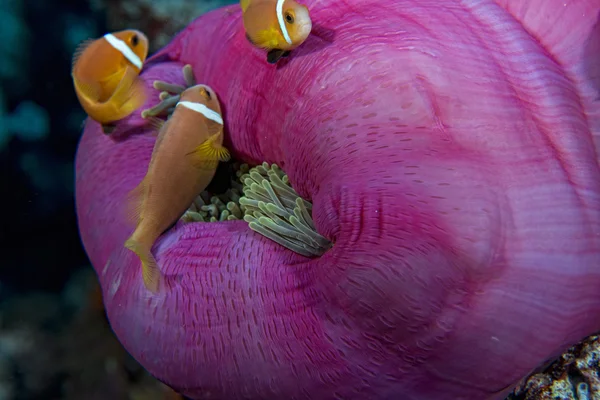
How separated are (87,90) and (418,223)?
1078 millimetres

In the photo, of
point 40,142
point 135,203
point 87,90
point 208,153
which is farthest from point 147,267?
point 40,142

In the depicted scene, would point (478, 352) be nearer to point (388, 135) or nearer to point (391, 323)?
point (391, 323)

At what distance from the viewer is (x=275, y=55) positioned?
0.95m

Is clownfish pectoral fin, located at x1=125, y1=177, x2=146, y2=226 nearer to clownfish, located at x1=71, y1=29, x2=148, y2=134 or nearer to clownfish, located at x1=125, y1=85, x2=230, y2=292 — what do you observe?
clownfish, located at x1=125, y1=85, x2=230, y2=292

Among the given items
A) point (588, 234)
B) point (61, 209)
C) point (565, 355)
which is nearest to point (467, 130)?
point (588, 234)

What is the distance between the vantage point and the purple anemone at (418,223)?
0.70 m

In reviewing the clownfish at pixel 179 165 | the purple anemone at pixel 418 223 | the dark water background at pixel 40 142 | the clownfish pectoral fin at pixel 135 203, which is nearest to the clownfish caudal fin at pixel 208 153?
the clownfish at pixel 179 165

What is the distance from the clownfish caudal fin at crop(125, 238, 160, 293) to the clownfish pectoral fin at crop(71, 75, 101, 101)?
579 mm

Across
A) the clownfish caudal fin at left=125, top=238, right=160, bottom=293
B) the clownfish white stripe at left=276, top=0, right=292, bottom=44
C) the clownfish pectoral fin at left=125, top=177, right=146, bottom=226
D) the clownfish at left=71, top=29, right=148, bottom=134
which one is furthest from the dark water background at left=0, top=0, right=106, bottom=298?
the clownfish white stripe at left=276, top=0, right=292, bottom=44

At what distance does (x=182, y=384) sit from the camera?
96 centimetres

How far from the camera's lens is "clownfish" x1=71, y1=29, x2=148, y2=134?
4.31ft

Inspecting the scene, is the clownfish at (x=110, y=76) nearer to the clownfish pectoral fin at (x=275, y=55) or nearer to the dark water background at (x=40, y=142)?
the dark water background at (x=40, y=142)

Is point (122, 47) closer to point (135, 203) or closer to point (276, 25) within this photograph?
point (135, 203)

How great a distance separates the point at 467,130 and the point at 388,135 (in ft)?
0.38
